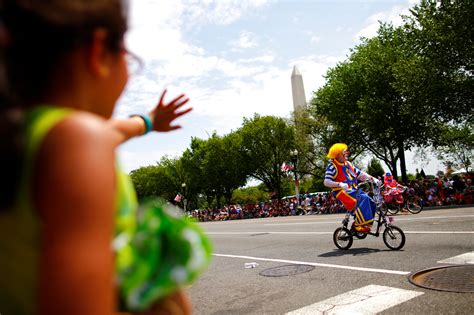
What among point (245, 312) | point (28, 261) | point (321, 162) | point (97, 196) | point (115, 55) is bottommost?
point (245, 312)

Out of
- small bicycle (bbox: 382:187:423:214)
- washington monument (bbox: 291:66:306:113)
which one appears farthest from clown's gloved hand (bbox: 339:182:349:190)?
washington monument (bbox: 291:66:306:113)

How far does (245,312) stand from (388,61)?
27207 millimetres

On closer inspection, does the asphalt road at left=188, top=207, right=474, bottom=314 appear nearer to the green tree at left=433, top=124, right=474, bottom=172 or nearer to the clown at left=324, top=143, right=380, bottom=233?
the clown at left=324, top=143, right=380, bottom=233

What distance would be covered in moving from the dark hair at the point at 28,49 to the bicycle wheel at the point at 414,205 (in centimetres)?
1952

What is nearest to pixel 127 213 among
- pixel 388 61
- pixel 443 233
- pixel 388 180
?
pixel 443 233

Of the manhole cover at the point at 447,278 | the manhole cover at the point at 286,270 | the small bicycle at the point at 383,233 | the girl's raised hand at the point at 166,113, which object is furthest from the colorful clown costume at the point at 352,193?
the girl's raised hand at the point at 166,113

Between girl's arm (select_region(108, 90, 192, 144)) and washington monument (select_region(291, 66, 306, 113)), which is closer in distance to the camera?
girl's arm (select_region(108, 90, 192, 144))

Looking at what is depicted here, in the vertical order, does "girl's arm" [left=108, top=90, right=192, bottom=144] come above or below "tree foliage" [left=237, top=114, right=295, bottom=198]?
below

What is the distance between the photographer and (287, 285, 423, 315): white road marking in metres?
4.92

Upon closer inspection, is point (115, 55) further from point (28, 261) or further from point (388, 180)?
point (388, 180)

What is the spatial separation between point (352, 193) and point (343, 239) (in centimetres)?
109

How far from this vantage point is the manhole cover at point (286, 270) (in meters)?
7.57

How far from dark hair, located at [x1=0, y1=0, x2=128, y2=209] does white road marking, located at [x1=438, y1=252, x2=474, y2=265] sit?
7200mm

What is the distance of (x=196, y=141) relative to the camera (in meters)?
59.0
